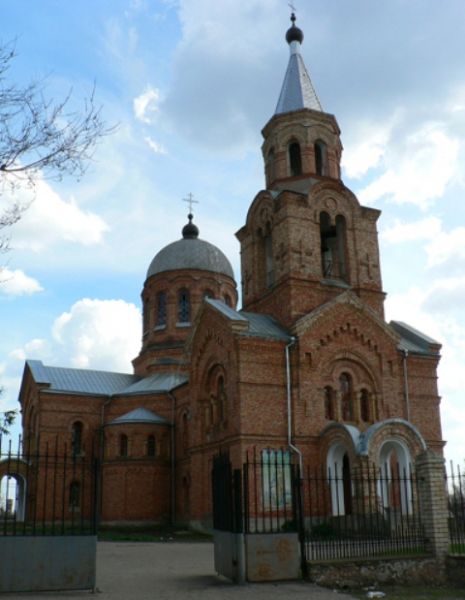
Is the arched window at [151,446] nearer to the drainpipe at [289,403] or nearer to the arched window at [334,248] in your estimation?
the drainpipe at [289,403]

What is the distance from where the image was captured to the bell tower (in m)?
23.8

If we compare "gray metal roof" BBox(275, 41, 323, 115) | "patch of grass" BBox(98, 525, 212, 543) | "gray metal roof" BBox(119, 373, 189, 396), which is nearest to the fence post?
"patch of grass" BBox(98, 525, 212, 543)

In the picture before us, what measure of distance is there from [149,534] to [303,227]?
13.1 metres

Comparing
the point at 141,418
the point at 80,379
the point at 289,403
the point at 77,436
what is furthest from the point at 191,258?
the point at 289,403

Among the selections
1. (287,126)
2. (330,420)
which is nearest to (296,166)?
(287,126)

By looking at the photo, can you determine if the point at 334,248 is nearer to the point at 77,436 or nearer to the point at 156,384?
the point at 156,384

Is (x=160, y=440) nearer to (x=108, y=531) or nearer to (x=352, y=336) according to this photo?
(x=108, y=531)

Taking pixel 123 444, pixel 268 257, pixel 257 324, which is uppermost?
pixel 268 257

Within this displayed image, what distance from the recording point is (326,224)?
1003 inches

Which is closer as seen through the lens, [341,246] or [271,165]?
[341,246]

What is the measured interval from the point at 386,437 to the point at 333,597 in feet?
36.3

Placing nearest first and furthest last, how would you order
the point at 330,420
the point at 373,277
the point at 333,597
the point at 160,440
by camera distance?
the point at 333,597 < the point at 330,420 < the point at 373,277 < the point at 160,440

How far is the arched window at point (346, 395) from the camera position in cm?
2283

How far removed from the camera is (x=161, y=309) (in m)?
35.4
